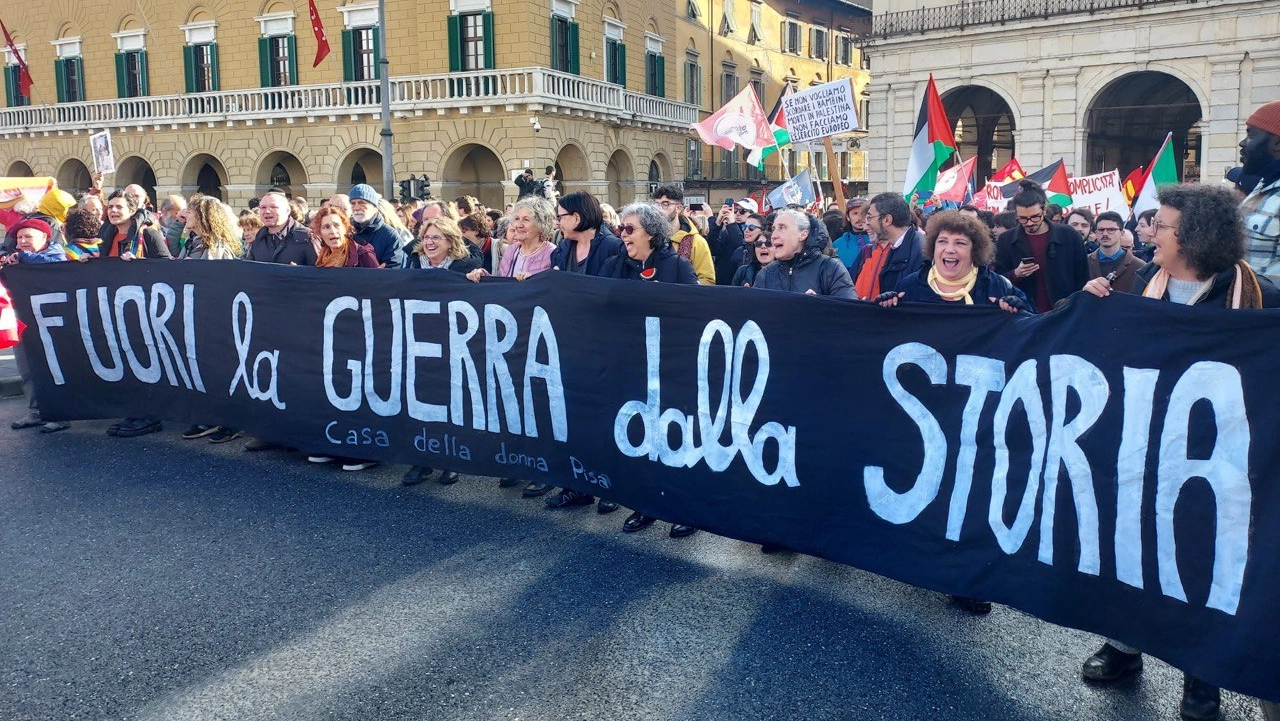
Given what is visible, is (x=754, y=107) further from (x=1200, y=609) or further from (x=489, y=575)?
(x=1200, y=609)

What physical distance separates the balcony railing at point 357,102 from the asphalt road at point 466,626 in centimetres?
2454

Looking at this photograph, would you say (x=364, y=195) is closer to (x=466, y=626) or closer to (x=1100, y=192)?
(x=466, y=626)

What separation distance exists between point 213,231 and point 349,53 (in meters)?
24.7

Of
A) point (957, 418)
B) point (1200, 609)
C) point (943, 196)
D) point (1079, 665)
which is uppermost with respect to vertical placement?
point (943, 196)

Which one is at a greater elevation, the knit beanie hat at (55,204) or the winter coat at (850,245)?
the knit beanie hat at (55,204)

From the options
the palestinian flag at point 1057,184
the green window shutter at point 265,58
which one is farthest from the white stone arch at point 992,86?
the green window shutter at point 265,58

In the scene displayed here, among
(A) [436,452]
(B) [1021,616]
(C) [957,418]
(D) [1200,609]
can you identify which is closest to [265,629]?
(A) [436,452]

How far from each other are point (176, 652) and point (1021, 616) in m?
3.35

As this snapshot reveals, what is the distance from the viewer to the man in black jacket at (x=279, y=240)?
7.24 m

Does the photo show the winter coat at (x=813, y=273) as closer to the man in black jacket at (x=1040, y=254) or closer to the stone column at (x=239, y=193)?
the man in black jacket at (x=1040, y=254)

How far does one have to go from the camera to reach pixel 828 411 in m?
4.28

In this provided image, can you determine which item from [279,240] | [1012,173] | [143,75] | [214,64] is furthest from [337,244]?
[143,75]

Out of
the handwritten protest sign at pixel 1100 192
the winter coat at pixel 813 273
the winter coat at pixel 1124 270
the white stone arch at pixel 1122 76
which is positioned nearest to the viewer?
the winter coat at pixel 813 273

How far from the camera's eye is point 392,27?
30.2 metres
